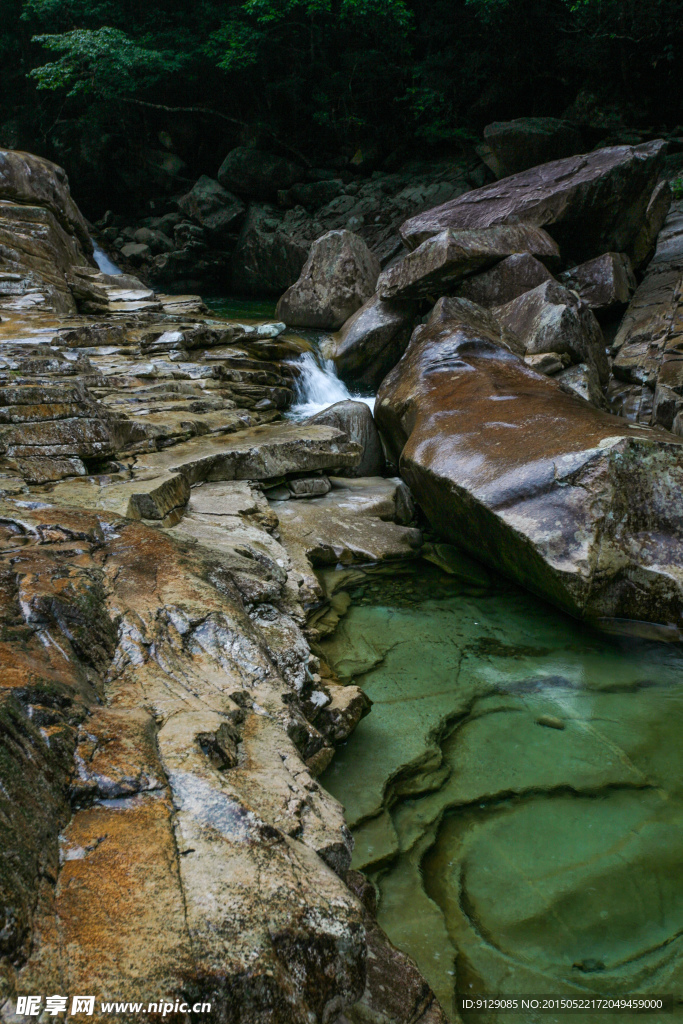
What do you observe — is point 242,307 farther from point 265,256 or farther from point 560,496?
point 560,496

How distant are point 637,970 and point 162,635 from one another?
1.65 meters

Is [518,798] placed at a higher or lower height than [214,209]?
lower

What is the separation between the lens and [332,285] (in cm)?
967

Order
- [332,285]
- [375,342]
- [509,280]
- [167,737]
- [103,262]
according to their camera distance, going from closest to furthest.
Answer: [167,737] < [509,280] < [375,342] < [332,285] < [103,262]

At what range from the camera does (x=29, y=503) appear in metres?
2.88

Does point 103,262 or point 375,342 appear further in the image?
point 103,262

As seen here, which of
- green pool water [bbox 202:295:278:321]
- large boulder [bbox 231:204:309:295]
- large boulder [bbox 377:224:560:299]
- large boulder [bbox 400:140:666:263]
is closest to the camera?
large boulder [bbox 377:224:560:299]

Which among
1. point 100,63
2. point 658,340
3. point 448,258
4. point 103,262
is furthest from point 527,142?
point 100,63

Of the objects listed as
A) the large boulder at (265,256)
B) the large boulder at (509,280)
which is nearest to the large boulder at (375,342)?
the large boulder at (509,280)

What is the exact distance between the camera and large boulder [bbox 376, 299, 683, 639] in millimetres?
3371

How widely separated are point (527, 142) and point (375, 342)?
7.32m

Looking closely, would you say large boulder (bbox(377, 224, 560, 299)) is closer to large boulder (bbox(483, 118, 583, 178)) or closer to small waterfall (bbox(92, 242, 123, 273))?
large boulder (bbox(483, 118, 583, 178))

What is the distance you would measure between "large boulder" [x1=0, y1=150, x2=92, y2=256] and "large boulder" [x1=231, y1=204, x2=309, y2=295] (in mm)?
4847

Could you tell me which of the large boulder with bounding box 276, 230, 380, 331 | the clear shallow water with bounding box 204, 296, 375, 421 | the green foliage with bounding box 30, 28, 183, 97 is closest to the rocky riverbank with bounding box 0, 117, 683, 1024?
the clear shallow water with bounding box 204, 296, 375, 421
